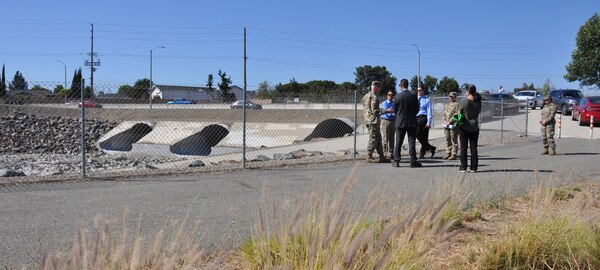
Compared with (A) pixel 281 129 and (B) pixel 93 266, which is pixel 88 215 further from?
(A) pixel 281 129

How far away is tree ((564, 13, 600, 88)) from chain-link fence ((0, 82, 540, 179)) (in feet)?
54.6

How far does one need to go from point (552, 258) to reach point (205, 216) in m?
3.70

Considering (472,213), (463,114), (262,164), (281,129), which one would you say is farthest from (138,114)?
(472,213)

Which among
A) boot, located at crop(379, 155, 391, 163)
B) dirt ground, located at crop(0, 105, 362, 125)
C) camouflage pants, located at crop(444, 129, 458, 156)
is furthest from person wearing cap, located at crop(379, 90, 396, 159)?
dirt ground, located at crop(0, 105, 362, 125)

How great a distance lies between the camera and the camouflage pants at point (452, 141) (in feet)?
41.4

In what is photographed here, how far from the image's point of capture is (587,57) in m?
48.0

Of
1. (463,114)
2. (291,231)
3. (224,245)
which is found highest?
(463,114)

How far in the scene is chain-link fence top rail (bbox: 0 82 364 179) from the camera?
21.6 metres

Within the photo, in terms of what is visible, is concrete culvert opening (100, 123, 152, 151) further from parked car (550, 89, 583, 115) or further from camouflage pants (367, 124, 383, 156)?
camouflage pants (367, 124, 383, 156)

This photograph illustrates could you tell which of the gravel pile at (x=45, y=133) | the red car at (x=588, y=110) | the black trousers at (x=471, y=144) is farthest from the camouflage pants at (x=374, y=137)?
the gravel pile at (x=45, y=133)

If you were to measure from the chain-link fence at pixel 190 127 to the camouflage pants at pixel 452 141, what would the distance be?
630 centimetres

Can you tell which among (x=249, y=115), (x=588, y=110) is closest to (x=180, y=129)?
(x=249, y=115)

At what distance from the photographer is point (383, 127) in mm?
12266

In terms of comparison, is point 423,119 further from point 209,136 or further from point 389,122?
point 209,136
